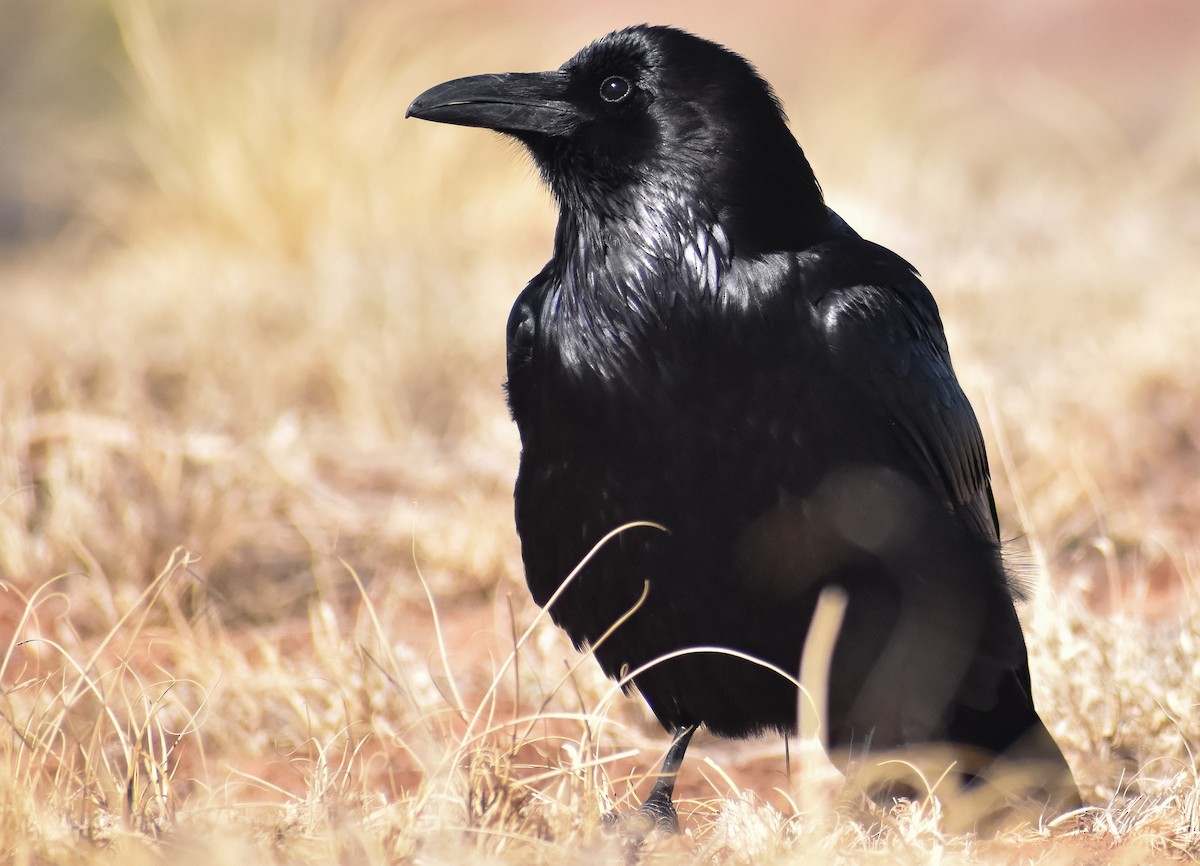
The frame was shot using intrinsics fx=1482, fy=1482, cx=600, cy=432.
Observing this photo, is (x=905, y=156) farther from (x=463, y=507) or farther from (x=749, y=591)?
(x=749, y=591)

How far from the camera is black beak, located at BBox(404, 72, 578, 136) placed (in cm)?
320

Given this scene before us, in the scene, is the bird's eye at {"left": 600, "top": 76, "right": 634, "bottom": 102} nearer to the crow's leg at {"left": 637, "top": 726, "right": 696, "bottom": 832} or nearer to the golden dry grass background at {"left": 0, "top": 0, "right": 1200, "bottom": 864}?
the golden dry grass background at {"left": 0, "top": 0, "right": 1200, "bottom": 864}

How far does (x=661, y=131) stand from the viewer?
3117 millimetres

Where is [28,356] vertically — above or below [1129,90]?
below

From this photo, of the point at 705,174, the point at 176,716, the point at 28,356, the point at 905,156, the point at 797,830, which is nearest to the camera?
the point at 797,830

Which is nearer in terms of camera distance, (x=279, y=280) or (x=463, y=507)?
(x=463, y=507)

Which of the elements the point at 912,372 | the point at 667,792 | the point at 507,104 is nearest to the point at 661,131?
the point at 507,104

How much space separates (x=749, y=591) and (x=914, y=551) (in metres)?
0.35

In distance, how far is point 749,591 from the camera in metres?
2.84

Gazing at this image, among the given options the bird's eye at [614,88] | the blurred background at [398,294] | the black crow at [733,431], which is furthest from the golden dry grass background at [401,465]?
the bird's eye at [614,88]

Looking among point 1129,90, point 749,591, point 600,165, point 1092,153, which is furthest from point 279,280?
point 1129,90

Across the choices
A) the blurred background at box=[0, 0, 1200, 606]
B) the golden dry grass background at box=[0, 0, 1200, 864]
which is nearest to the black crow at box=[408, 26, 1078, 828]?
the golden dry grass background at box=[0, 0, 1200, 864]

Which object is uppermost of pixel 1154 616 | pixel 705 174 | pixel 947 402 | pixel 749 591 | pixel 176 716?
pixel 705 174

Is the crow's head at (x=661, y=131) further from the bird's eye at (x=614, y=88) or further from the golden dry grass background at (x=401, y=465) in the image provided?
the golden dry grass background at (x=401, y=465)
